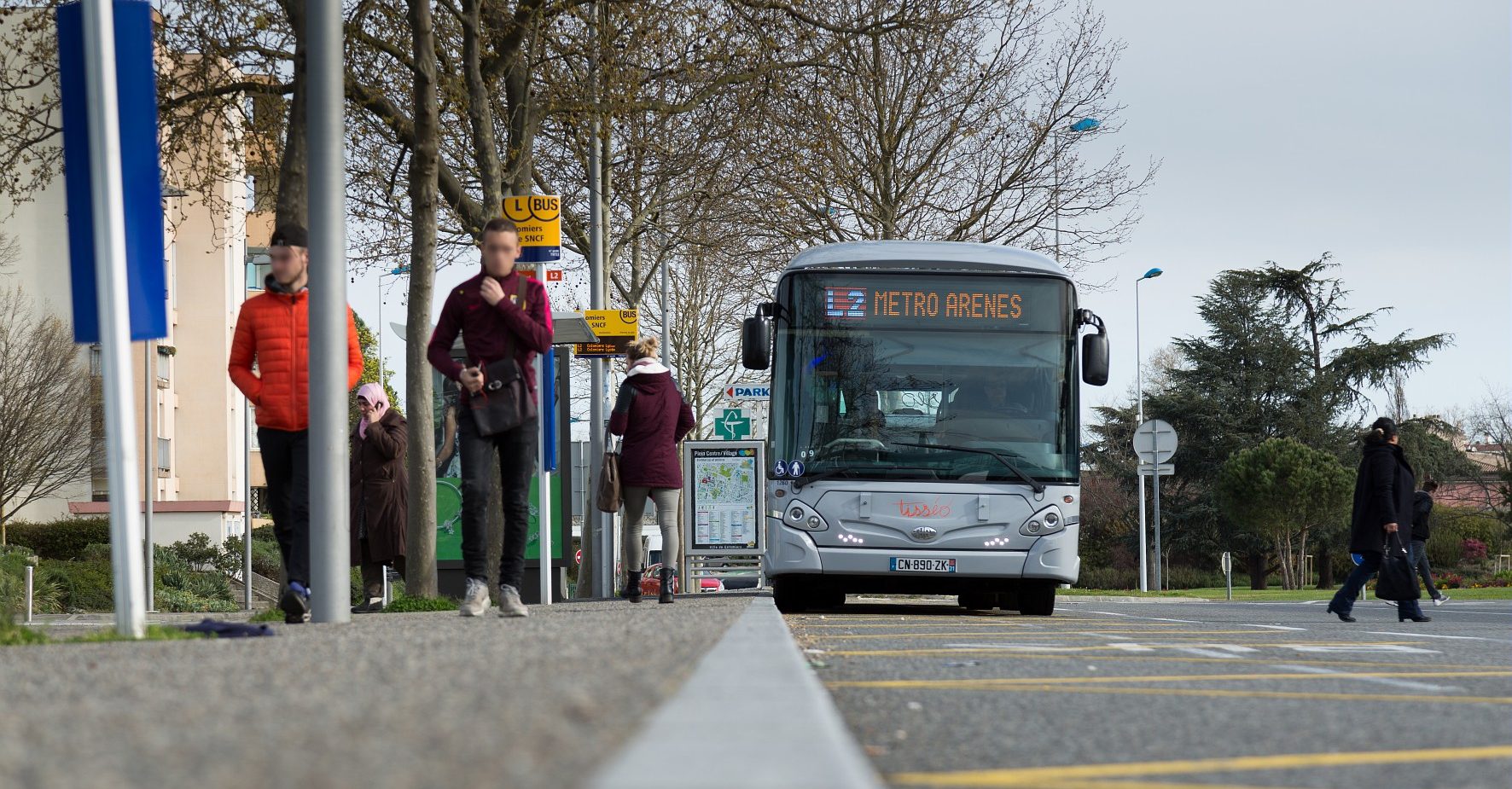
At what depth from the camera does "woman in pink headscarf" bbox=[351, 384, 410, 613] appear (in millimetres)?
13859

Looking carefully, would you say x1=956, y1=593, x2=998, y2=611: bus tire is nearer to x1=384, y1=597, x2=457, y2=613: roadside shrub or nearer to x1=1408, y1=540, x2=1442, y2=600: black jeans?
x1=384, y1=597, x2=457, y2=613: roadside shrub

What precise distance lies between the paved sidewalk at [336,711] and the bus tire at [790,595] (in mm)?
8358

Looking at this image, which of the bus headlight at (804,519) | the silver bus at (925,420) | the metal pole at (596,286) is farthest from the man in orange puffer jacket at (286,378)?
the metal pole at (596,286)

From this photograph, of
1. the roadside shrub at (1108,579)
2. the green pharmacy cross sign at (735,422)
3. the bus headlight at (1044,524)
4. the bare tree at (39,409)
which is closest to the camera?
the bus headlight at (1044,524)

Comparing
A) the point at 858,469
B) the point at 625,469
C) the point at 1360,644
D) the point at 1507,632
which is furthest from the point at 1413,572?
the point at 625,469

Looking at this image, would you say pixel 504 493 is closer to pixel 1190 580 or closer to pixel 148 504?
pixel 148 504

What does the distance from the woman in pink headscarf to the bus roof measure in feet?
11.8

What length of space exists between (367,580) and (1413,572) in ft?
29.5

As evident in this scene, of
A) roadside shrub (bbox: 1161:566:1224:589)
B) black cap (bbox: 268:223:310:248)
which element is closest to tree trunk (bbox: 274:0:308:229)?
black cap (bbox: 268:223:310:248)

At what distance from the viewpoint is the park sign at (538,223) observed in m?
15.2

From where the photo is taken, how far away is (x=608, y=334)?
21.6 m

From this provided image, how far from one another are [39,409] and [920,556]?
2553cm

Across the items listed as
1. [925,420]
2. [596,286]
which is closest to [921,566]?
[925,420]

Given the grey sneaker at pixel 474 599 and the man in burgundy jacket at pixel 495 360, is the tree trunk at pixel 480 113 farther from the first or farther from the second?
the grey sneaker at pixel 474 599
